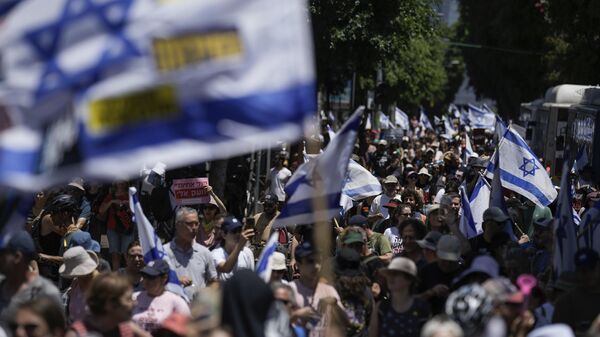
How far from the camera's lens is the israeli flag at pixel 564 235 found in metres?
9.90

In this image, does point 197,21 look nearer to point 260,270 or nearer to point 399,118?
point 260,270

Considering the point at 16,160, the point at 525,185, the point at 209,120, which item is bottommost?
the point at 525,185

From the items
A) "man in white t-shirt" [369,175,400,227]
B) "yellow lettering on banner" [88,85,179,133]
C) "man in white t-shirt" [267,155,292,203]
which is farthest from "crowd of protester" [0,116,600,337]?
"man in white t-shirt" [267,155,292,203]

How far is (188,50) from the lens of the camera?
6242mm

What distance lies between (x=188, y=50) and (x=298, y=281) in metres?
3.58

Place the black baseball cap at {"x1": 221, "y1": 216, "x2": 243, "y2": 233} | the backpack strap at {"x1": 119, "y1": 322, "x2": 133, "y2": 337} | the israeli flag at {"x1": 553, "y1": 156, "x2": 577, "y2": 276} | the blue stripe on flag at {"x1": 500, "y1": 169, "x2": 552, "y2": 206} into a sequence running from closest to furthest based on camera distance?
the backpack strap at {"x1": 119, "y1": 322, "x2": 133, "y2": 337} → the israeli flag at {"x1": 553, "y1": 156, "x2": 577, "y2": 276} → the black baseball cap at {"x1": 221, "y1": 216, "x2": 243, "y2": 233} → the blue stripe on flag at {"x1": 500, "y1": 169, "x2": 552, "y2": 206}

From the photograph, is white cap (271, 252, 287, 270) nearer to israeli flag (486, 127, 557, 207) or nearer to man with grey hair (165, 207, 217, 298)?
man with grey hair (165, 207, 217, 298)

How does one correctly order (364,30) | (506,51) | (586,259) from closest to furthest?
(586,259), (364,30), (506,51)

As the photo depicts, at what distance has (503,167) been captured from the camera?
15.3m

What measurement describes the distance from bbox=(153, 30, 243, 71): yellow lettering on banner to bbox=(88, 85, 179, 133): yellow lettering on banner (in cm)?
13

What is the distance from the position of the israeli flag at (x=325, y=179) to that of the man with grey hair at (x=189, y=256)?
940 mm

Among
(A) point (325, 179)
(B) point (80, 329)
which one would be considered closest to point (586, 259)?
(A) point (325, 179)

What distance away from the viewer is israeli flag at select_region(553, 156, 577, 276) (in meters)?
9.90

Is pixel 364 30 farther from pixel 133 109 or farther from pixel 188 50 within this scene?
pixel 133 109
